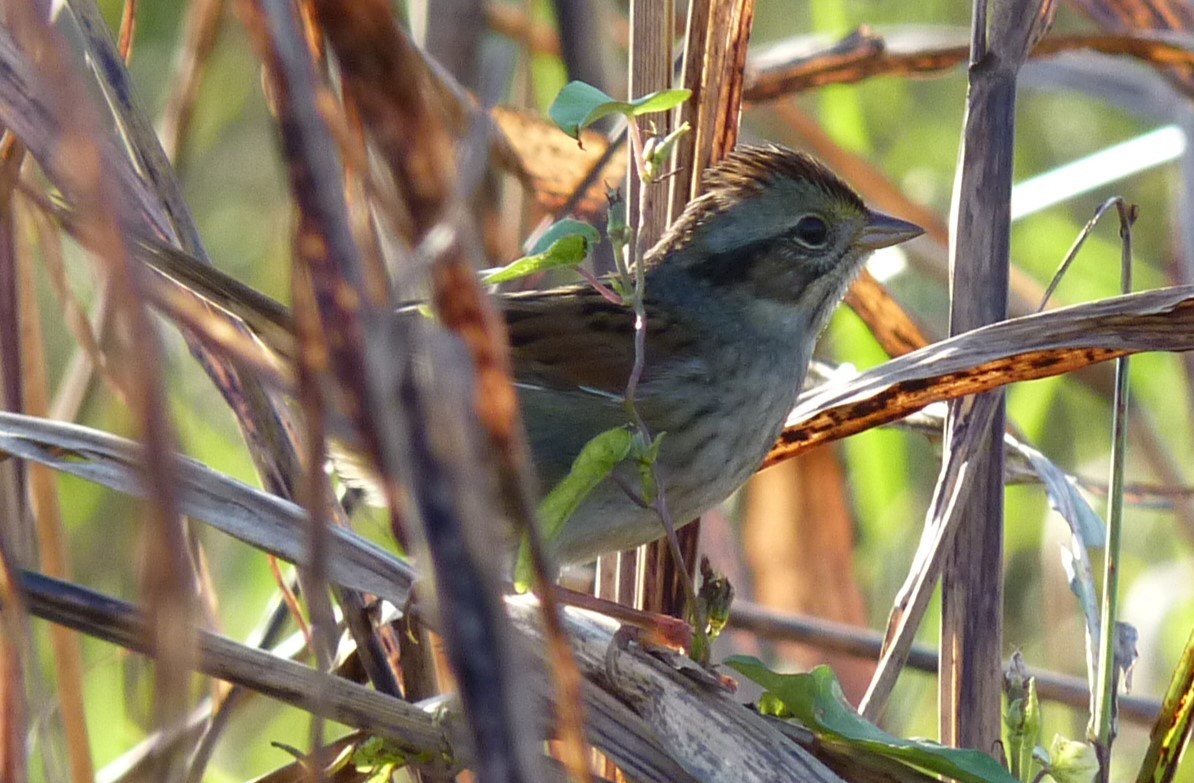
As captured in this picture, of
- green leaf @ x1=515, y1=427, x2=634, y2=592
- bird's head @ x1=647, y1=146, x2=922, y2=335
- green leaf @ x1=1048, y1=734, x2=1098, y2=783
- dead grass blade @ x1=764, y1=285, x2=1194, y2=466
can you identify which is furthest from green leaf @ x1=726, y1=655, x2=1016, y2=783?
bird's head @ x1=647, y1=146, x2=922, y2=335

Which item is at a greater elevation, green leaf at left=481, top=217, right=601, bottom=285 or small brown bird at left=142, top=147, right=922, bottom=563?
small brown bird at left=142, top=147, right=922, bottom=563

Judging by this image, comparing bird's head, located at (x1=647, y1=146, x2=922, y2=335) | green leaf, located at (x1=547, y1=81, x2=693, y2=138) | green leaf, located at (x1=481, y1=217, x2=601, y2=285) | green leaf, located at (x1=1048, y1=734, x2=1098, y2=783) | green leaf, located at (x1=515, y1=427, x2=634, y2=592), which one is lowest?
green leaf, located at (x1=1048, y1=734, x2=1098, y2=783)

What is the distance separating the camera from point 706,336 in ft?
6.21

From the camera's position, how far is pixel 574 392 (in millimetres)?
1743

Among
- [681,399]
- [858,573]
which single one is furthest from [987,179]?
[858,573]

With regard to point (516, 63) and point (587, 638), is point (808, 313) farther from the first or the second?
point (516, 63)

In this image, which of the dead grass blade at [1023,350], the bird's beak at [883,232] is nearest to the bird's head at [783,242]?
the bird's beak at [883,232]

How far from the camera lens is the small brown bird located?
169cm

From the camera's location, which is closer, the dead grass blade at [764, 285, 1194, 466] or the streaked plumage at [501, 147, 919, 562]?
the dead grass blade at [764, 285, 1194, 466]

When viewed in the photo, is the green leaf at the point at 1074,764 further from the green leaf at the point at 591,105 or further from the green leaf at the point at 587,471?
the green leaf at the point at 591,105

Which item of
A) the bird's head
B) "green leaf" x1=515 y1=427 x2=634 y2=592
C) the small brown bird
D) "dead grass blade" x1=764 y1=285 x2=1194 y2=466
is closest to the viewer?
"green leaf" x1=515 y1=427 x2=634 y2=592

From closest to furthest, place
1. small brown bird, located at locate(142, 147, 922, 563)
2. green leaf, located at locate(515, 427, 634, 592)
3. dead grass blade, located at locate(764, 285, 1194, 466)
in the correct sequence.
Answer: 1. green leaf, located at locate(515, 427, 634, 592)
2. dead grass blade, located at locate(764, 285, 1194, 466)
3. small brown bird, located at locate(142, 147, 922, 563)

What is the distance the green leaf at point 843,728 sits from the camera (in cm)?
107

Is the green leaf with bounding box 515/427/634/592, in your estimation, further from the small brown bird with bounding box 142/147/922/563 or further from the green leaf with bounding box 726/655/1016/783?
the small brown bird with bounding box 142/147/922/563
